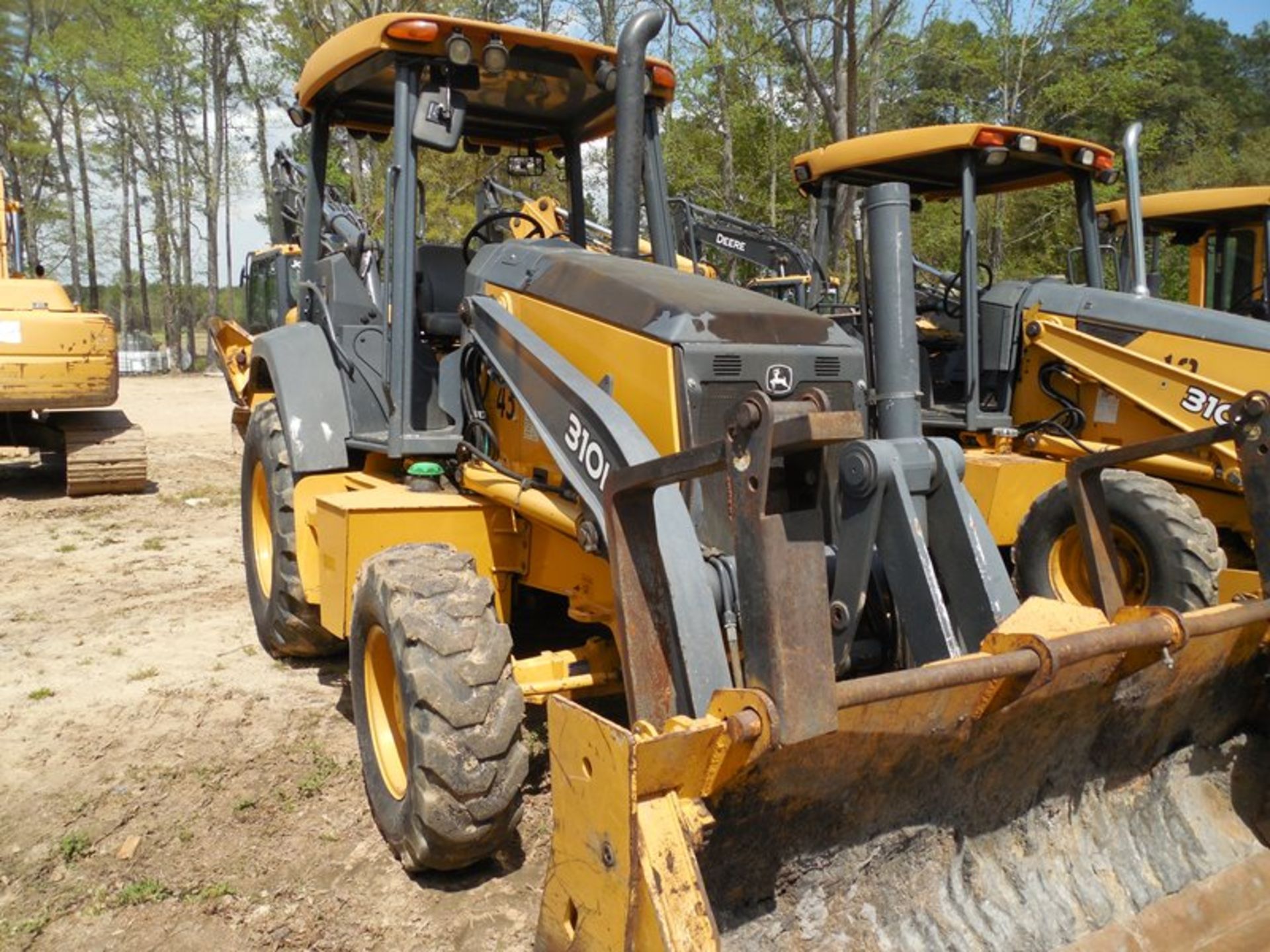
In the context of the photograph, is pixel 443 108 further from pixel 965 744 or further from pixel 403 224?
pixel 965 744

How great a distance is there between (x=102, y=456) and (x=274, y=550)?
6.54 m

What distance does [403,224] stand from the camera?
166 inches

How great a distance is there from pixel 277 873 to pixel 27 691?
2349 mm

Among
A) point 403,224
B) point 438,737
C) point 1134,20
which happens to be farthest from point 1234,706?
point 1134,20

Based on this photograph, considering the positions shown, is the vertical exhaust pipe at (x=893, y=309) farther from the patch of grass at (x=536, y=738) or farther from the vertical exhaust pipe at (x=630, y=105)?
the patch of grass at (x=536, y=738)

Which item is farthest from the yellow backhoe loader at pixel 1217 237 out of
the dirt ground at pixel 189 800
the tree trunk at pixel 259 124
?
the tree trunk at pixel 259 124

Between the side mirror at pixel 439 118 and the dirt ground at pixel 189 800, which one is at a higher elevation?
the side mirror at pixel 439 118

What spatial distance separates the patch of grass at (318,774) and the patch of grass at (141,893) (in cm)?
66

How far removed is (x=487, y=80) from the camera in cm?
448

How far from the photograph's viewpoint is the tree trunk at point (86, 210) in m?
39.5

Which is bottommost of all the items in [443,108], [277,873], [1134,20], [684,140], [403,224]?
[277,873]

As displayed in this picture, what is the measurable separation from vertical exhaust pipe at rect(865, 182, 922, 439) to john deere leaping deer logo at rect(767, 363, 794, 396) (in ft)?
1.06

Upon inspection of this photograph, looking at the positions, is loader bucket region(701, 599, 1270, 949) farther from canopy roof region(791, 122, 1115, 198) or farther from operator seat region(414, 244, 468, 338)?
canopy roof region(791, 122, 1115, 198)

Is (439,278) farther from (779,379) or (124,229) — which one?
(124,229)
